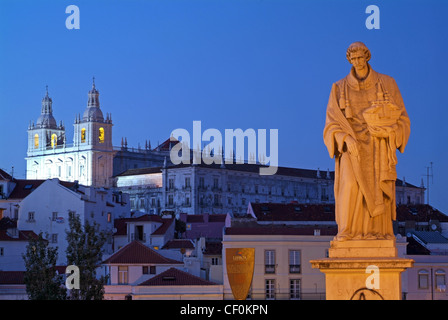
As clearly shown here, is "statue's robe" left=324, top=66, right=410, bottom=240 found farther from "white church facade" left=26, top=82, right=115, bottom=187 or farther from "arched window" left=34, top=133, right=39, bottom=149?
"arched window" left=34, top=133, right=39, bottom=149

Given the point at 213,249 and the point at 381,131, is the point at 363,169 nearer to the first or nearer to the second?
the point at 381,131

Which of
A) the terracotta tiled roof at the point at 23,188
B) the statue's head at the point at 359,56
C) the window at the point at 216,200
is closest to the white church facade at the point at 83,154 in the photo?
the window at the point at 216,200

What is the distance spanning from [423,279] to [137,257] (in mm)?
15640

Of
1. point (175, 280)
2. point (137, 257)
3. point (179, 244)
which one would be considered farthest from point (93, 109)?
point (175, 280)

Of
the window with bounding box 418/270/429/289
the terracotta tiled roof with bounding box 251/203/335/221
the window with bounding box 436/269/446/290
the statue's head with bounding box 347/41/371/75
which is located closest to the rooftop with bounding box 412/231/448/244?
the terracotta tiled roof with bounding box 251/203/335/221

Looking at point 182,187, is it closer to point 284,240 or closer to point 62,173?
point 62,173

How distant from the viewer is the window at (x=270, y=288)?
58469 millimetres

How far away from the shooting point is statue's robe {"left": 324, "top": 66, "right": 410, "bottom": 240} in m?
10.8

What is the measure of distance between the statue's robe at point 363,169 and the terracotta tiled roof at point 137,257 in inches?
1908

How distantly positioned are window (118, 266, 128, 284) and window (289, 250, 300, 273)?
8.91 metres

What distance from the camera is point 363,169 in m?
10.9

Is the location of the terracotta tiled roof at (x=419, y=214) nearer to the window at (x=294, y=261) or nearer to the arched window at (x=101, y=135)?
the window at (x=294, y=261)

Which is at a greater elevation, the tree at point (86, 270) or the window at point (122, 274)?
the tree at point (86, 270)
